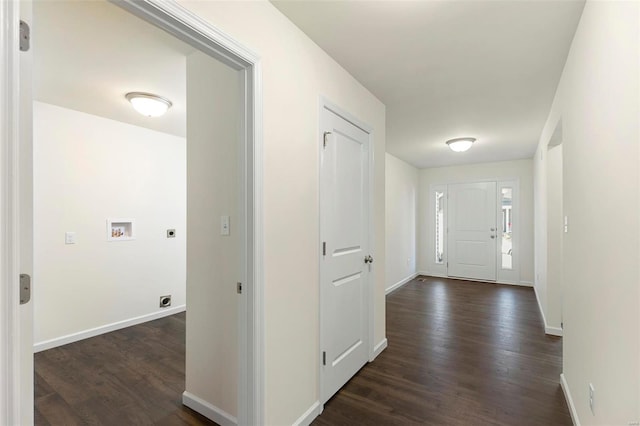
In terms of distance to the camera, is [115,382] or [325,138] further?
[115,382]

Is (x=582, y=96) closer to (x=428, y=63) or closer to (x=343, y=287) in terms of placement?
(x=428, y=63)

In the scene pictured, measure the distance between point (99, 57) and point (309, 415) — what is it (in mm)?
2795

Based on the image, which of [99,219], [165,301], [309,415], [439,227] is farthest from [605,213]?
[439,227]

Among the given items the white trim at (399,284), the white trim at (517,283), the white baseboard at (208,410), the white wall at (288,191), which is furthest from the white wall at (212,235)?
the white trim at (517,283)

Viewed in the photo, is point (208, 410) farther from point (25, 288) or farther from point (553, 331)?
point (553, 331)

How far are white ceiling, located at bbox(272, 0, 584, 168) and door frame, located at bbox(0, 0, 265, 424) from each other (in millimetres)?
541

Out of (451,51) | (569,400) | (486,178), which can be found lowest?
(569,400)

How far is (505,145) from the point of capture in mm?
4816

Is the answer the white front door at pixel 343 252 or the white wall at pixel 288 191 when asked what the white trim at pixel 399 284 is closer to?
the white front door at pixel 343 252

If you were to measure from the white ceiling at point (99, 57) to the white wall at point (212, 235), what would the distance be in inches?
11.1

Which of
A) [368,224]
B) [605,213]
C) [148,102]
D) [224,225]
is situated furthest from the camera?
[148,102]

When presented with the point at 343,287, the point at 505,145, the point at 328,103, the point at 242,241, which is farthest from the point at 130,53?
the point at 505,145

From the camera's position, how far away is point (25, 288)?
33.1 inches

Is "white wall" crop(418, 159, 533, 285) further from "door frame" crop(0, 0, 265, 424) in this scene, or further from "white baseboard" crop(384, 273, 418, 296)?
"door frame" crop(0, 0, 265, 424)
